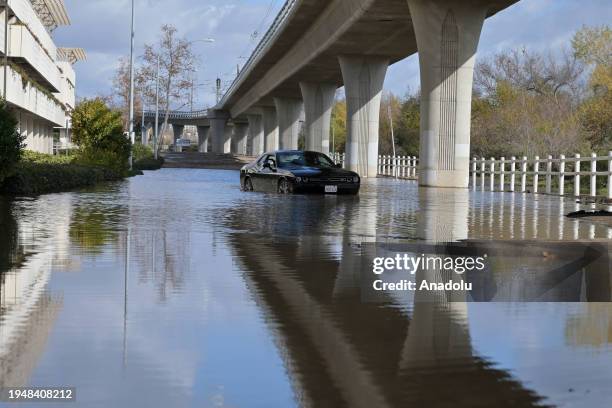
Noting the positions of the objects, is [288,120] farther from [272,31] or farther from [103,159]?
[103,159]

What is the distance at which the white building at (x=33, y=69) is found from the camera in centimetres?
5867

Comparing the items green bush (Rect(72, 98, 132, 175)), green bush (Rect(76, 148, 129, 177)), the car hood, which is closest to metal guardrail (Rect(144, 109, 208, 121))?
green bush (Rect(72, 98, 132, 175))

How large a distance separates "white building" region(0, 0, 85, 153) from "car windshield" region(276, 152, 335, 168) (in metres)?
21.2

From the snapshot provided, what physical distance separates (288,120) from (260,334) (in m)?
89.3

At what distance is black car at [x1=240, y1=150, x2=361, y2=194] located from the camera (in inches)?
1160

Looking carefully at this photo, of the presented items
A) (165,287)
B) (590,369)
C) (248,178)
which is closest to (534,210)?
(248,178)

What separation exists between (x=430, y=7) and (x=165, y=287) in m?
32.3

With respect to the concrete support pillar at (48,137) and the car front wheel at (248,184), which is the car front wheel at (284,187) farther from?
the concrete support pillar at (48,137)

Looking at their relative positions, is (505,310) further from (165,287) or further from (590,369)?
(165,287)

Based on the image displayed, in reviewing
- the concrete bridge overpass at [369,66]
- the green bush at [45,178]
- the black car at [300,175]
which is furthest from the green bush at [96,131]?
the black car at [300,175]

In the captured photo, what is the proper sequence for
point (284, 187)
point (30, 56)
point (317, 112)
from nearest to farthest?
point (284, 187) → point (30, 56) → point (317, 112)

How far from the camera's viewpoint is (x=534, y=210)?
935 inches

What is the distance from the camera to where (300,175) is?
96.4 feet

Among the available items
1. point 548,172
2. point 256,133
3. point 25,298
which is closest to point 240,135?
point 256,133
